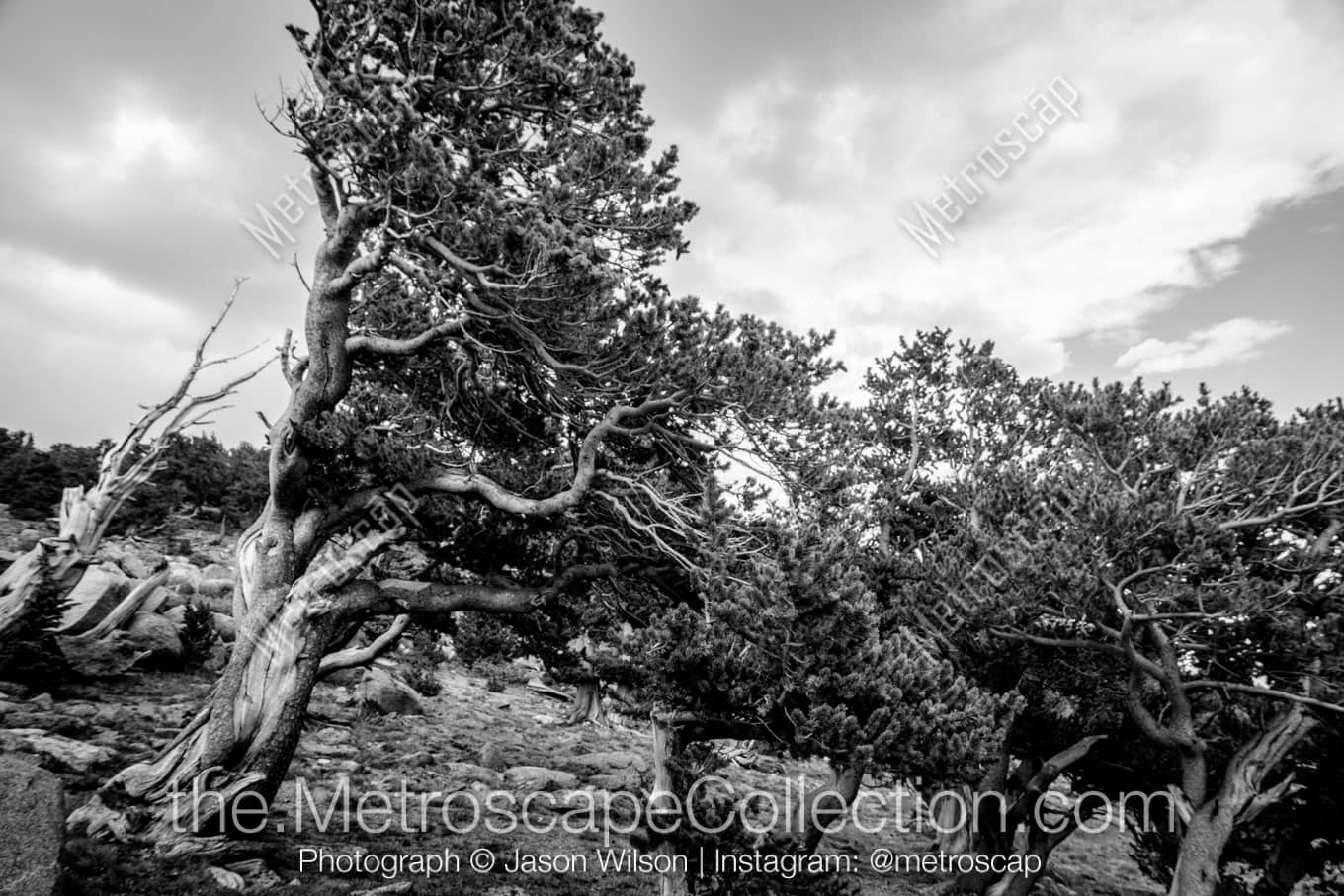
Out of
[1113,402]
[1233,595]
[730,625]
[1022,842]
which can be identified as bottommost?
[1022,842]

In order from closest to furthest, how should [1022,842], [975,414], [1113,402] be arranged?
[1113,402], [975,414], [1022,842]

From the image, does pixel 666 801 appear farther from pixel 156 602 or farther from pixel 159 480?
pixel 159 480

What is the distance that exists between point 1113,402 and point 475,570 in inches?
516

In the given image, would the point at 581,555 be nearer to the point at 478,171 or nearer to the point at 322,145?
the point at 478,171

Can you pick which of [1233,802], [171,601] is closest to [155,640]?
[171,601]

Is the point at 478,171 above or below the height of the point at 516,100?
below

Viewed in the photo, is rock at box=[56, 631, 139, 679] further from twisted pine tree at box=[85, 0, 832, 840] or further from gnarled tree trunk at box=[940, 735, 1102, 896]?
gnarled tree trunk at box=[940, 735, 1102, 896]

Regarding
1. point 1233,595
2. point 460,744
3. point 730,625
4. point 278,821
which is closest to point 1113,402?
point 1233,595

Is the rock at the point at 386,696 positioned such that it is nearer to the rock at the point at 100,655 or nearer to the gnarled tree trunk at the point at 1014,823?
the rock at the point at 100,655

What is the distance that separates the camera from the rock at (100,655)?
1345 centimetres

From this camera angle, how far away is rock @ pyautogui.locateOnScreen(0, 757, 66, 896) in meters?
4.41

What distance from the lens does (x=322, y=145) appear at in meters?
7.45

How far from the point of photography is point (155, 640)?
51.3ft

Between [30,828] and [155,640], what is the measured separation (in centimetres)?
1424
